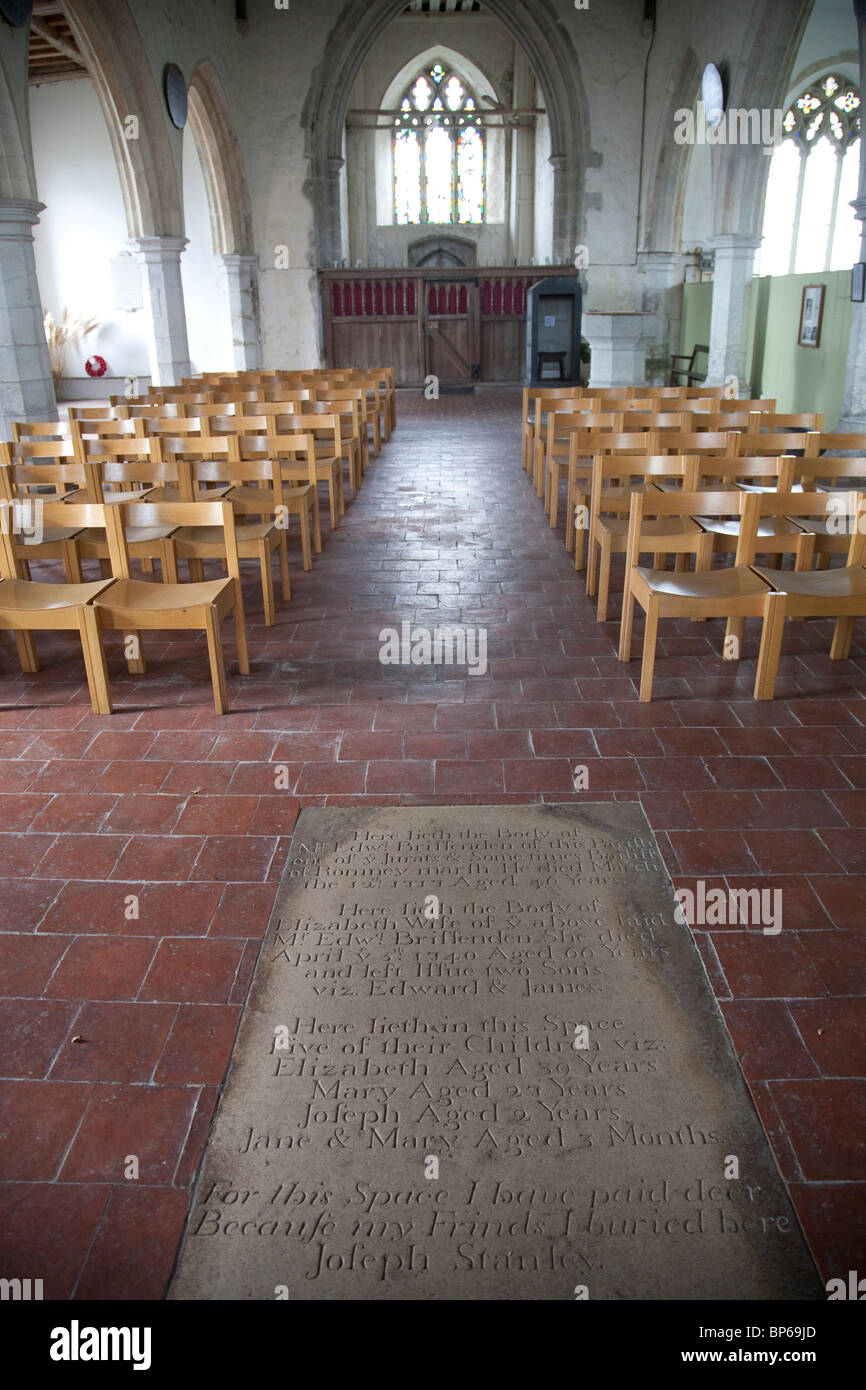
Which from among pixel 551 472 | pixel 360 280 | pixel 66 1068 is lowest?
pixel 66 1068

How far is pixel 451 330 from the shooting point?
1791 centimetres

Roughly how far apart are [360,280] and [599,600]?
1462cm

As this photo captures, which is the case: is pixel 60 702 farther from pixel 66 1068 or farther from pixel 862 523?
pixel 862 523

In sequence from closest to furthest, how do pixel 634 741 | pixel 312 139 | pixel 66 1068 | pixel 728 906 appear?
Result: pixel 66 1068, pixel 728 906, pixel 634 741, pixel 312 139

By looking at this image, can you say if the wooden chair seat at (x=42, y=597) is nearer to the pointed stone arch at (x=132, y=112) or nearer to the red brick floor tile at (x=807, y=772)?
the red brick floor tile at (x=807, y=772)

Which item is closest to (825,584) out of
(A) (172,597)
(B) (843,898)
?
(B) (843,898)

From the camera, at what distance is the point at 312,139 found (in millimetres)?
17609

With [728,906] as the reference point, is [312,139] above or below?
above

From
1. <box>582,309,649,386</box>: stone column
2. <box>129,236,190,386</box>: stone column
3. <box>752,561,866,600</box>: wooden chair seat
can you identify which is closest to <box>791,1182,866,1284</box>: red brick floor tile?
<box>752,561,866,600</box>: wooden chair seat

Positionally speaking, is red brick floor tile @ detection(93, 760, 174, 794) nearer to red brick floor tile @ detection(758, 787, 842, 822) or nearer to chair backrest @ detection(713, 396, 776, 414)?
red brick floor tile @ detection(758, 787, 842, 822)

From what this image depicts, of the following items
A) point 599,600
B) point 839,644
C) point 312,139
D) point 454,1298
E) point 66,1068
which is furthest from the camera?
point 312,139

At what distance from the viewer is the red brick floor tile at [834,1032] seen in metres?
2.28

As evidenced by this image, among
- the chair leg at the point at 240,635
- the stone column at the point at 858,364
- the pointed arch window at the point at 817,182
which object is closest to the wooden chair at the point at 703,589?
the chair leg at the point at 240,635


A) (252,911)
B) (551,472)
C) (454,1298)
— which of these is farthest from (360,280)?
(454,1298)
